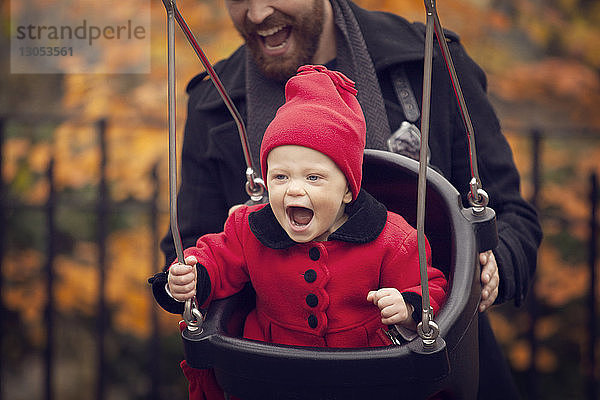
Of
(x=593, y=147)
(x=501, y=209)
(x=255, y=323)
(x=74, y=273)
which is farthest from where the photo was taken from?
(x=593, y=147)

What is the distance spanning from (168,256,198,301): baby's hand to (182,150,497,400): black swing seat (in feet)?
0.19

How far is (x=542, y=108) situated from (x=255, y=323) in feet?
10.3

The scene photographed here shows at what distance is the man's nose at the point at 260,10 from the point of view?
1.60m

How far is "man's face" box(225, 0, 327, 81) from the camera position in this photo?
1.62 metres

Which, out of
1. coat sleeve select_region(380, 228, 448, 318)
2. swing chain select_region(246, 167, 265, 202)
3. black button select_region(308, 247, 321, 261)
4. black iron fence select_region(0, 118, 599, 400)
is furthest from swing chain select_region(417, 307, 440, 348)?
black iron fence select_region(0, 118, 599, 400)

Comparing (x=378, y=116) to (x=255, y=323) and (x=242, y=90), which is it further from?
(x=255, y=323)

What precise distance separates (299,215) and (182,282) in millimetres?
235

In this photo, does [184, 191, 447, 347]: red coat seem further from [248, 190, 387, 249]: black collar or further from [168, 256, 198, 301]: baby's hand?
[168, 256, 198, 301]: baby's hand

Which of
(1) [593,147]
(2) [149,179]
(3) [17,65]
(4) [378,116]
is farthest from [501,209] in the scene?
(3) [17,65]

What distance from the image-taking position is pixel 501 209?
1.71m

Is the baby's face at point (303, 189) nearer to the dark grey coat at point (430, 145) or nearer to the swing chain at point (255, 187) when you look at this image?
the swing chain at point (255, 187)

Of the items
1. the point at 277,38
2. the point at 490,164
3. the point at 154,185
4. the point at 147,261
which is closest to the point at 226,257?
the point at 277,38

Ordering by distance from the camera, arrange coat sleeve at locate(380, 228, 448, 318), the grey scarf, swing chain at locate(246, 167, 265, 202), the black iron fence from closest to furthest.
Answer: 1. coat sleeve at locate(380, 228, 448, 318)
2. swing chain at locate(246, 167, 265, 202)
3. the grey scarf
4. the black iron fence

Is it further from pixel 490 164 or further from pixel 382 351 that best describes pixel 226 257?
pixel 490 164
